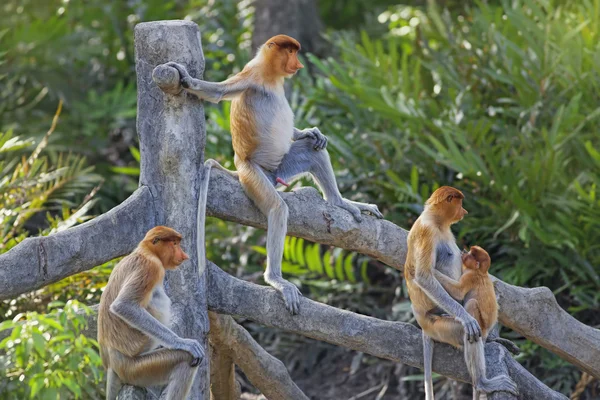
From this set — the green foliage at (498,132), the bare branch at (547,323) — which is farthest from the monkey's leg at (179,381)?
the green foliage at (498,132)

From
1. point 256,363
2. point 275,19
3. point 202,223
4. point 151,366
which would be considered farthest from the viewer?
point 275,19

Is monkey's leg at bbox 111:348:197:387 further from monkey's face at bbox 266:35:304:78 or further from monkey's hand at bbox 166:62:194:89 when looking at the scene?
monkey's face at bbox 266:35:304:78

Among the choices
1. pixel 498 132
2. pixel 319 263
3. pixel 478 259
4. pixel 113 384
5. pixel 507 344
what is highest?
pixel 478 259

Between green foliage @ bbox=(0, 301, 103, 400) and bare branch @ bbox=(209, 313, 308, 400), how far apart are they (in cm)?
144

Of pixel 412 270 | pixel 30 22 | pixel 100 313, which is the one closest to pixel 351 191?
pixel 412 270

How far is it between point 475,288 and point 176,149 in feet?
4.33

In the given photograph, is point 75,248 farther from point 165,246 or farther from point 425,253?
point 425,253

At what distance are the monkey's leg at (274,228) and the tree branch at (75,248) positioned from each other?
1.48ft

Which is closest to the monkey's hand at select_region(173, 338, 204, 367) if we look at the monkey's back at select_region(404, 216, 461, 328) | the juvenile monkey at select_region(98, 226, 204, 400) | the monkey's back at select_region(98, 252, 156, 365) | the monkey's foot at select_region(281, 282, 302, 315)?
the juvenile monkey at select_region(98, 226, 204, 400)

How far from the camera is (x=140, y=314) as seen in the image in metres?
3.50

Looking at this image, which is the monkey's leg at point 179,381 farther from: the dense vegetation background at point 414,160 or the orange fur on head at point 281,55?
the orange fur on head at point 281,55

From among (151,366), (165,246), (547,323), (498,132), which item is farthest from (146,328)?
(498,132)

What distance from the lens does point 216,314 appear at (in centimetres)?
455

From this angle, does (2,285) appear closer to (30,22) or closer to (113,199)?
(113,199)
